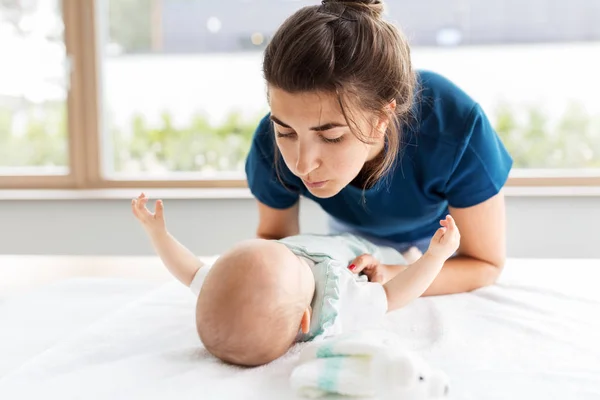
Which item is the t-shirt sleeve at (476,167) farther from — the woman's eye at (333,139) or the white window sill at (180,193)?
the white window sill at (180,193)

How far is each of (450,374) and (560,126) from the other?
94.5 inches

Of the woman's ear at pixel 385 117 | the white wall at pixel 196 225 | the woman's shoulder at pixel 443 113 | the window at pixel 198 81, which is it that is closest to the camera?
the woman's ear at pixel 385 117

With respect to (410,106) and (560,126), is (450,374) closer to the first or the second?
(410,106)

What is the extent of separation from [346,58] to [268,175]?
0.52 m

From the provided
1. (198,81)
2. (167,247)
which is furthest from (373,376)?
(198,81)

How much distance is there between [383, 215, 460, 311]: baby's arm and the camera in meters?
1.14

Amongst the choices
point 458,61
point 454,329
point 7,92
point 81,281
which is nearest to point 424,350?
point 454,329

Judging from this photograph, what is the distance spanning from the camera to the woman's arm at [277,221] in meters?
→ 1.72

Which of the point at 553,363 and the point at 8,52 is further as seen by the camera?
the point at 8,52

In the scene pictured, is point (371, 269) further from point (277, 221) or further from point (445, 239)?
point (277, 221)

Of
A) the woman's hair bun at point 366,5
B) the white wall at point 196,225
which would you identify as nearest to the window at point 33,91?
the white wall at point 196,225

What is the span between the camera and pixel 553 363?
1048 millimetres

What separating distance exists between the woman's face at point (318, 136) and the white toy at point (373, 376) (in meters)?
0.38

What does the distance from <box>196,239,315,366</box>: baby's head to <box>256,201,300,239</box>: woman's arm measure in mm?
656
